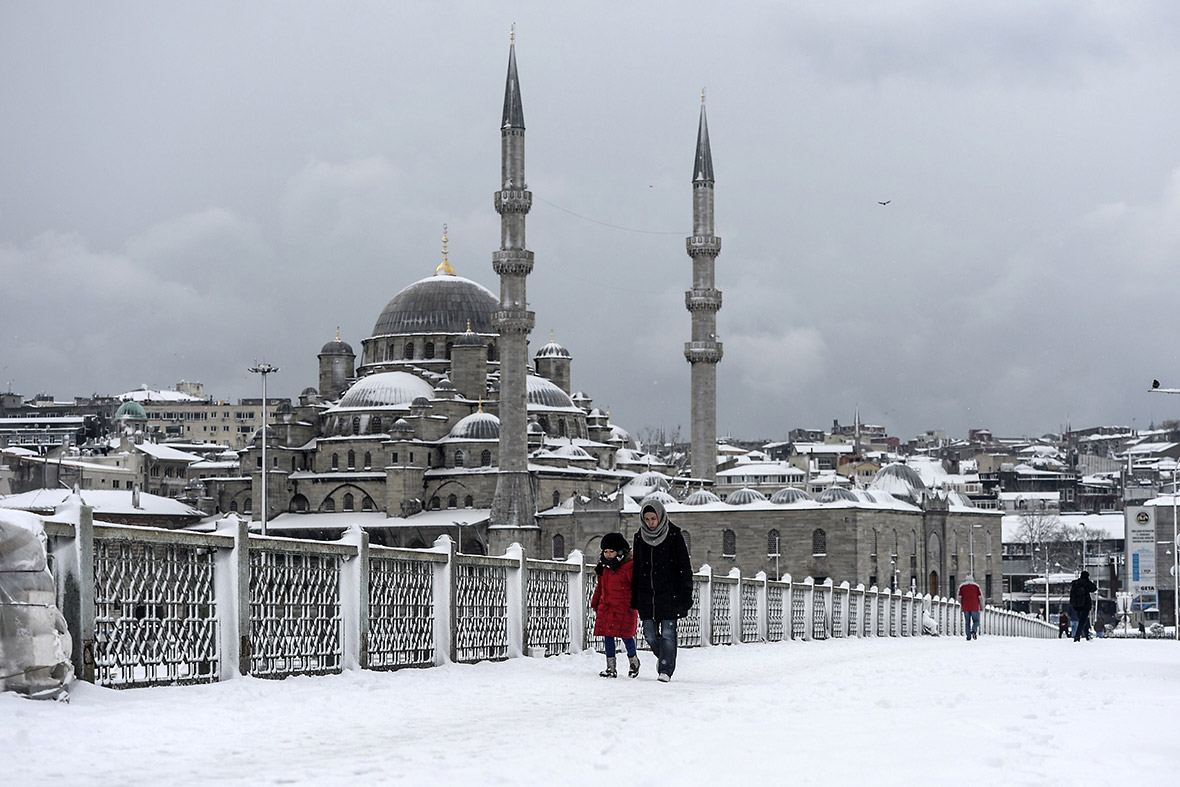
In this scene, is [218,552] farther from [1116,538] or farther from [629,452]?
[1116,538]

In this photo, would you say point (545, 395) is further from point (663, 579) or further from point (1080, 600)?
point (663, 579)

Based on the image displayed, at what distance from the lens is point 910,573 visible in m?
68.3

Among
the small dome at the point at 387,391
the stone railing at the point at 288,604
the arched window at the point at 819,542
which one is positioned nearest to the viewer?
the stone railing at the point at 288,604

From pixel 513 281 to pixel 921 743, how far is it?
172ft

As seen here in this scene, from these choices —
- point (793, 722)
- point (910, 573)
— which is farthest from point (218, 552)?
point (910, 573)

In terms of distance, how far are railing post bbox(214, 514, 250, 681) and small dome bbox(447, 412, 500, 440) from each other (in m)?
58.4

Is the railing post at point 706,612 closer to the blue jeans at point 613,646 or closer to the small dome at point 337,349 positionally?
the blue jeans at point 613,646

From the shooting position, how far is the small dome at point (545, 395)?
72.2 metres

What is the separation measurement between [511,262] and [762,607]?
3944 cm

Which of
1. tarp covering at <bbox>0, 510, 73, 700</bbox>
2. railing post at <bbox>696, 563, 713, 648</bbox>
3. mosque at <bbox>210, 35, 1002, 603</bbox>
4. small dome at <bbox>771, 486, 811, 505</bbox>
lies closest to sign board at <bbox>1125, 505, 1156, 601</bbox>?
mosque at <bbox>210, 35, 1002, 603</bbox>

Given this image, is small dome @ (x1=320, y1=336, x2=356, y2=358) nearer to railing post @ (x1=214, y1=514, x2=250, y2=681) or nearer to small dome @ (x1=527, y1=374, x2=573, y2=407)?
small dome @ (x1=527, y1=374, x2=573, y2=407)

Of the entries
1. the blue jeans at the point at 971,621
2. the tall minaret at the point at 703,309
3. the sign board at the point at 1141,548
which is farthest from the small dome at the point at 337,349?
the blue jeans at the point at 971,621

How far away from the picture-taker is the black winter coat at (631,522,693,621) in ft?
36.5

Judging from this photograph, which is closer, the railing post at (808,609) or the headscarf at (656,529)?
the headscarf at (656,529)
